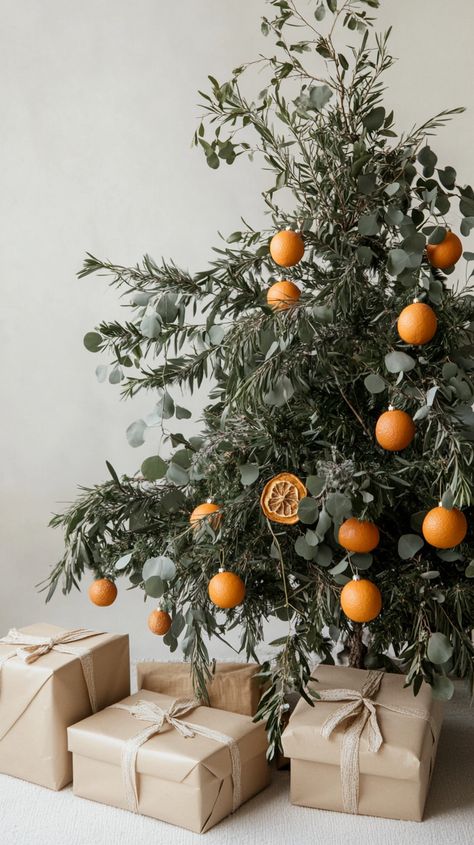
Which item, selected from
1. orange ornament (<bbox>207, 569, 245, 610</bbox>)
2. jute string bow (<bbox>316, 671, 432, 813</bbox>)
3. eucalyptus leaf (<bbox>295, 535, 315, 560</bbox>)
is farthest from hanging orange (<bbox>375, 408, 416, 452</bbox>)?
jute string bow (<bbox>316, 671, 432, 813</bbox>)

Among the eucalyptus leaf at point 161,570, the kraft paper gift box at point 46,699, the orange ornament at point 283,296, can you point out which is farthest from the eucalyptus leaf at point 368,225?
the kraft paper gift box at point 46,699

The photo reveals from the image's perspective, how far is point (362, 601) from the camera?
1233 mm

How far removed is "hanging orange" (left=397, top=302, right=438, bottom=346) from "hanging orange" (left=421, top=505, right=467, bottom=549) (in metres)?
0.24

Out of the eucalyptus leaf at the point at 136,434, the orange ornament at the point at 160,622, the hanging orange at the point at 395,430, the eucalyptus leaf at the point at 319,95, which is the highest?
the eucalyptus leaf at the point at 319,95

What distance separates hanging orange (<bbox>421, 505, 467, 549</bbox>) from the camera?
1.18 meters

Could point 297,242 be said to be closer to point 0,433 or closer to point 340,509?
point 340,509

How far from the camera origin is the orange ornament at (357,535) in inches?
48.7

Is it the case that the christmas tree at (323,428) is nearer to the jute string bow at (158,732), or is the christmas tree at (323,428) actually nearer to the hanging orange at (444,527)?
the hanging orange at (444,527)

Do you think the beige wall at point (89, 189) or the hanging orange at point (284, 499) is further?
the beige wall at point (89, 189)

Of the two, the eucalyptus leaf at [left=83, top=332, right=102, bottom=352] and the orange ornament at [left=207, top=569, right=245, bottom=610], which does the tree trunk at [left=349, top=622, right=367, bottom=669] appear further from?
the eucalyptus leaf at [left=83, top=332, right=102, bottom=352]

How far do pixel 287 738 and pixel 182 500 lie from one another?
46 centimetres

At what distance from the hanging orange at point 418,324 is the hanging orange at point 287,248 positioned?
0.71 ft

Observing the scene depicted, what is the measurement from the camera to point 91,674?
5.47ft

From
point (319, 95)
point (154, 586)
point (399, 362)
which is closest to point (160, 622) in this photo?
point (154, 586)
